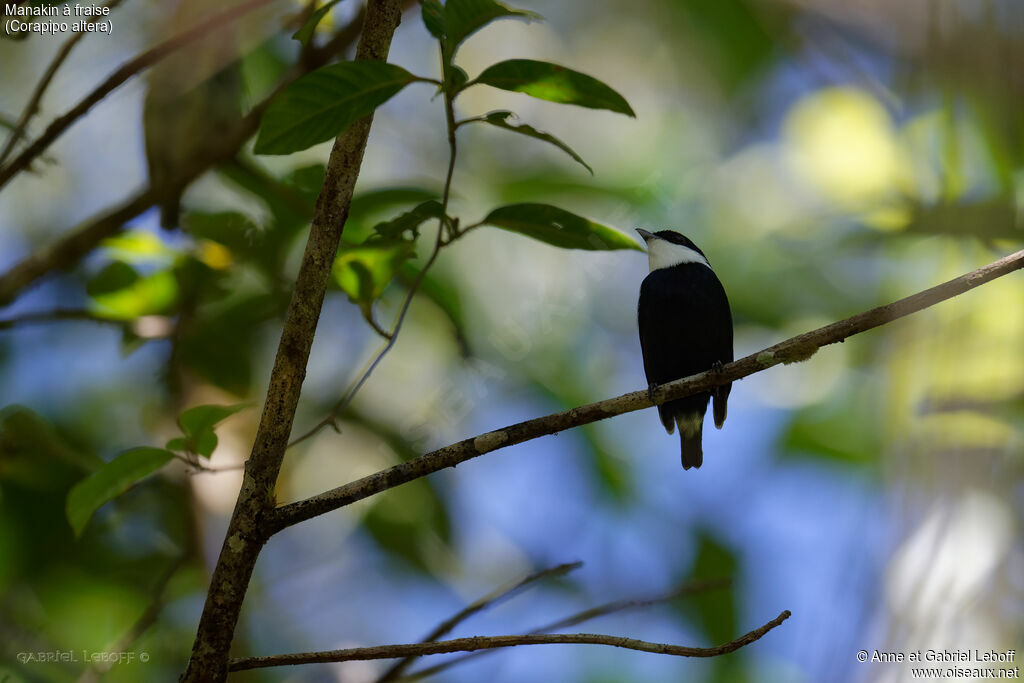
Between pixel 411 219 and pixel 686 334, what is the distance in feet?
6.46

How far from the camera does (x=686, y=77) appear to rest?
6430 mm

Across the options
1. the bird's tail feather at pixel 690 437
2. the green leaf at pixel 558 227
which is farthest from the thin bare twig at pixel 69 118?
the bird's tail feather at pixel 690 437

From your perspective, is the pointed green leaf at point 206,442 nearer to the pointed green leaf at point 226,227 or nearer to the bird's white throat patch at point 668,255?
the pointed green leaf at point 226,227

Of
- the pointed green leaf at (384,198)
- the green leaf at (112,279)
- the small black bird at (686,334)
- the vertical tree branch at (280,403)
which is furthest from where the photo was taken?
the small black bird at (686,334)

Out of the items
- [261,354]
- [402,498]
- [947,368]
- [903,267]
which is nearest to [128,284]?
[261,354]

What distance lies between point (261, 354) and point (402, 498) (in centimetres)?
125

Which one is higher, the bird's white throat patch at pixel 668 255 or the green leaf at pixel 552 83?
the bird's white throat patch at pixel 668 255

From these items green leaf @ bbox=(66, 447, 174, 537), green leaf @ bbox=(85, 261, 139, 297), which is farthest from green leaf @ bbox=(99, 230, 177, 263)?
green leaf @ bbox=(66, 447, 174, 537)

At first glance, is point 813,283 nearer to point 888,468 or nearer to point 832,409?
point 832,409

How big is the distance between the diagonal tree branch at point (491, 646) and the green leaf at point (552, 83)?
105 centimetres

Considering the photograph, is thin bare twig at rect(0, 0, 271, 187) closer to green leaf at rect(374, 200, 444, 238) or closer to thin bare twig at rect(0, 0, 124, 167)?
thin bare twig at rect(0, 0, 124, 167)

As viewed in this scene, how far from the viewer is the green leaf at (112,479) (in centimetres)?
187

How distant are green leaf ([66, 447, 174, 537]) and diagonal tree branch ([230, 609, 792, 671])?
57 centimetres

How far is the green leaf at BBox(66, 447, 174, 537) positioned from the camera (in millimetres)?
1867
